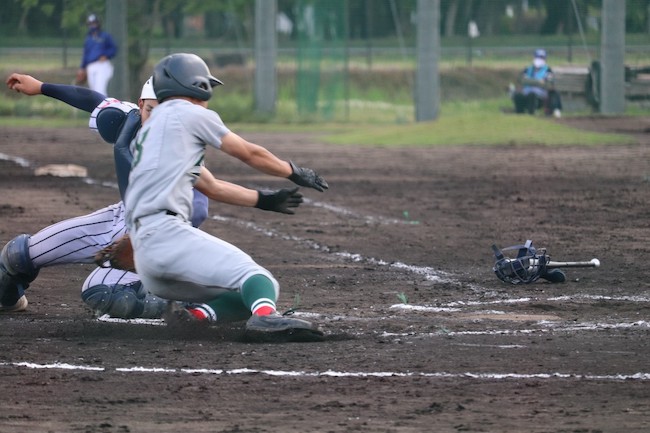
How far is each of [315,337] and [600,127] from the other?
62.9 feet

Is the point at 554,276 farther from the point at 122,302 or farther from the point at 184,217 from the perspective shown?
the point at 184,217

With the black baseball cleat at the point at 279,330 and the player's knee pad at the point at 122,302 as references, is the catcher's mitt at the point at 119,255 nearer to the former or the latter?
the player's knee pad at the point at 122,302

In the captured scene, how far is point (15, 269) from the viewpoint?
7.44 meters

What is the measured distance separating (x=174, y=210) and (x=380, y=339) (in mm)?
1330

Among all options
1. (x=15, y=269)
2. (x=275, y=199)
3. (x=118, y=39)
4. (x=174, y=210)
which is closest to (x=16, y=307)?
(x=15, y=269)

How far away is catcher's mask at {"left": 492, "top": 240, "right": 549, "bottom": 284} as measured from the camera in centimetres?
858

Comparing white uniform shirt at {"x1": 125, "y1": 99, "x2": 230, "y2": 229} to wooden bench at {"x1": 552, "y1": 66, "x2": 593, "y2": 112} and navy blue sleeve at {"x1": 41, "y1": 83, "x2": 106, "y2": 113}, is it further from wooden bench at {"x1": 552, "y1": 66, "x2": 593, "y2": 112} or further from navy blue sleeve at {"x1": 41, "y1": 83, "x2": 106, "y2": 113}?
wooden bench at {"x1": 552, "y1": 66, "x2": 593, "y2": 112}

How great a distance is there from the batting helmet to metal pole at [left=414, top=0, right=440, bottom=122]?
22.3 meters

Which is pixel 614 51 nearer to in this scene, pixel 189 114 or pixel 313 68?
pixel 313 68

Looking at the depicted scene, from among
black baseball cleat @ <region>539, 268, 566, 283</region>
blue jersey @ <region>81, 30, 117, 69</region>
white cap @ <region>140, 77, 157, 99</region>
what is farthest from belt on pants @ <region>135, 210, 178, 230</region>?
blue jersey @ <region>81, 30, 117, 69</region>

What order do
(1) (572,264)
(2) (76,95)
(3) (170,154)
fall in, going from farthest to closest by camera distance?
(1) (572,264) → (2) (76,95) → (3) (170,154)

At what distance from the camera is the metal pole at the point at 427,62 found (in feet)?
93.1

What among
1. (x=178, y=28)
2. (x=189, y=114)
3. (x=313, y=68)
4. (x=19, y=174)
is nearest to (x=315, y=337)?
(x=189, y=114)

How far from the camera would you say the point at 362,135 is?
2398 centimetres
